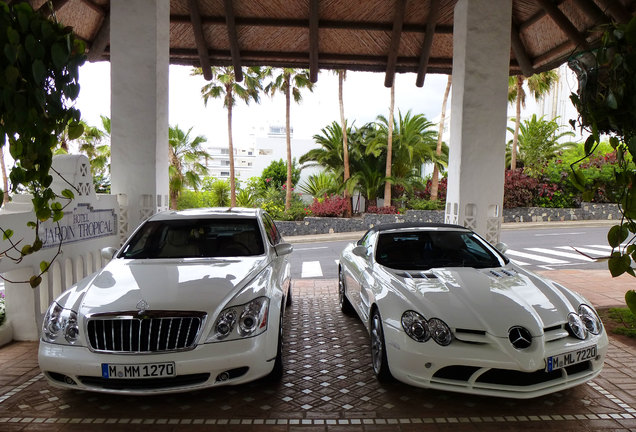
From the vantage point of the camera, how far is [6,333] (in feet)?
17.4

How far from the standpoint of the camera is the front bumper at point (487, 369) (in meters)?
A: 3.45

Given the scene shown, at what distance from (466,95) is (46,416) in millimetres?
7126

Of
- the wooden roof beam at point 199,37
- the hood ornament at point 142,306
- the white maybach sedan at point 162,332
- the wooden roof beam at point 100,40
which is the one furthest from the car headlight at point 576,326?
the wooden roof beam at point 100,40

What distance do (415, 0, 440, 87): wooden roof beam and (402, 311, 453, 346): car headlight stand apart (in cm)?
671

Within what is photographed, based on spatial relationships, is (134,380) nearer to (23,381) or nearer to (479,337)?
(23,381)

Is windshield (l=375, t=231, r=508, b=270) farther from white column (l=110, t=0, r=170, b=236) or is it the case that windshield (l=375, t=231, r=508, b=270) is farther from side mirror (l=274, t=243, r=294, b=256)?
white column (l=110, t=0, r=170, b=236)

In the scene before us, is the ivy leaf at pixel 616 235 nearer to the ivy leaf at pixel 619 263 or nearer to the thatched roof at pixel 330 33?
the ivy leaf at pixel 619 263

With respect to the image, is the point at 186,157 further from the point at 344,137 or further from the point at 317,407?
the point at 317,407

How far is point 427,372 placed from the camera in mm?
3562

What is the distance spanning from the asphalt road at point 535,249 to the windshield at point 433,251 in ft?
17.9

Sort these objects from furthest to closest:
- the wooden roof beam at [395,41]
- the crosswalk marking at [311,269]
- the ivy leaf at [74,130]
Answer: the crosswalk marking at [311,269], the wooden roof beam at [395,41], the ivy leaf at [74,130]

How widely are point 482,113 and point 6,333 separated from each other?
751 cm

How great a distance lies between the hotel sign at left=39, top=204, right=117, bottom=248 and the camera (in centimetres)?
559

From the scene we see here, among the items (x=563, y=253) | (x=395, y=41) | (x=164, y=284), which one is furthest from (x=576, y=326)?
(x=563, y=253)
